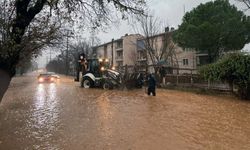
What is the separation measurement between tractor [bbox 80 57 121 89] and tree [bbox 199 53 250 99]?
406 inches

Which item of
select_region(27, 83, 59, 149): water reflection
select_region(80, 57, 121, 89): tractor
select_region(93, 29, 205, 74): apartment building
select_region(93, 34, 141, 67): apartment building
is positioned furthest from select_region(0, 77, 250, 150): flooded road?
select_region(93, 34, 141, 67): apartment building

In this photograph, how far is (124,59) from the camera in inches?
3420

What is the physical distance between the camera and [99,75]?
32.6 m

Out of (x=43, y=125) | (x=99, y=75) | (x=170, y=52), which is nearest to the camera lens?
(x=43, y=125)

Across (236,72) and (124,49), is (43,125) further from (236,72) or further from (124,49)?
(124,49)

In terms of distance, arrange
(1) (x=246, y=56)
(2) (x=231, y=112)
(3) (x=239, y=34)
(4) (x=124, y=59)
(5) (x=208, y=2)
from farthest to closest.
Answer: (4) (x=124, y=59) → (5) (x=208, y=2) → (3) (x=239, y=34) → (1) (x=246, y=56) → (2) (x=231, y=112)

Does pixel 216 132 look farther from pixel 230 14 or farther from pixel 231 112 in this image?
pixel 230 14

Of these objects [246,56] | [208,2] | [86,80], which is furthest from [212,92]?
[208,2]

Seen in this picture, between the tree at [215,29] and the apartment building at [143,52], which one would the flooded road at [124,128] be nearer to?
the apartment building at [143,52]

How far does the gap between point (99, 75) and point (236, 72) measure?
14.0m

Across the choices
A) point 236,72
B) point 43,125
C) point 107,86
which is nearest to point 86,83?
point 107,86

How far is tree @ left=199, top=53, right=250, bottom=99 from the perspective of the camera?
75.8 feet

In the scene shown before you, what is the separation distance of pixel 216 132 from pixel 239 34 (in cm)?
3523

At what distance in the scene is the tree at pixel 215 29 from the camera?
43812mm
